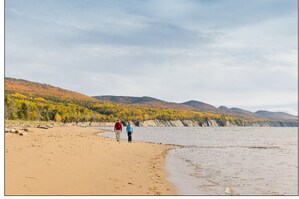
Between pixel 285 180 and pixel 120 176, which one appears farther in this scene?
pixel 285 180

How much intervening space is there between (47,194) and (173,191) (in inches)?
194

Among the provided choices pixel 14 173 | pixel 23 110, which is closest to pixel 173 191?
pixel 14 173

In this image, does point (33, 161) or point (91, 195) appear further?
point (33, 161)

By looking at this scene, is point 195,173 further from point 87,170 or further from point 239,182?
point 87,170

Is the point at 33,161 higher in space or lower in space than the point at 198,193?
higher

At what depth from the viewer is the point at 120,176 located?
48.4ft

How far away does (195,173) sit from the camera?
18734mm

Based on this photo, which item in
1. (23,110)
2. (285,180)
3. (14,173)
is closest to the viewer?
(14,173)

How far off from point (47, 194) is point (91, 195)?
1.41m

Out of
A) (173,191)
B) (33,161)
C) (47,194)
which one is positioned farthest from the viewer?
(33,161)

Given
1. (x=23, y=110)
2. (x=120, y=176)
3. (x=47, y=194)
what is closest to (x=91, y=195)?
(x=47, y=194)

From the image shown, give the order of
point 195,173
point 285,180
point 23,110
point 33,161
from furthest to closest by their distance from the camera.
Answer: point 23,110 → point 195,173 → point 285,180 → point 33,161

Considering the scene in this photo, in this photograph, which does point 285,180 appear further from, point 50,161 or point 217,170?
point 50,161

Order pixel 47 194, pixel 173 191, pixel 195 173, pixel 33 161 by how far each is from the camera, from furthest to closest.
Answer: pixel 195 173
pixel 33 161
pixel 173 191
pixel 47 194
